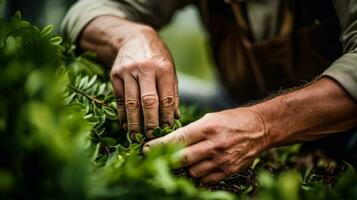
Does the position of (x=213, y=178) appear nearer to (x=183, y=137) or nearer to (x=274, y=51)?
(x=183, y=137)

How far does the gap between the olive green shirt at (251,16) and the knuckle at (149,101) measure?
377 mm

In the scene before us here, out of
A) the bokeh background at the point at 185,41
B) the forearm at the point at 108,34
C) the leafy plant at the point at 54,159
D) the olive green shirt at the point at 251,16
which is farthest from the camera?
the bokeh background at the point at 185,41

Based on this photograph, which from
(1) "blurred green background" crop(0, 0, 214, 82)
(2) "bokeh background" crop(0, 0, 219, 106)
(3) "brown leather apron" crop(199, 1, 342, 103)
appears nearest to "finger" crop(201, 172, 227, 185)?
(3) "brown leather apron" crop(199, 1, 342, 103)

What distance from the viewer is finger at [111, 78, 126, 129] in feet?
3.77

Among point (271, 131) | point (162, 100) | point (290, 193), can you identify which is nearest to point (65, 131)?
point (290, 193)

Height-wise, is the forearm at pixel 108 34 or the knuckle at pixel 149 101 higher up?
the knuckle at pixel 149 101

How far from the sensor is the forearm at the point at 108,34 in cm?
137

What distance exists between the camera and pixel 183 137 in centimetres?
100

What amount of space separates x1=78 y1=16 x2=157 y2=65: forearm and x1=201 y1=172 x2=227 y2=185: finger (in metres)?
0.42

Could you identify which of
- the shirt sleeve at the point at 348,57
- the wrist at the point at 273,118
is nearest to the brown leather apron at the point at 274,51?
the shirt sleeve at the point at 348,57

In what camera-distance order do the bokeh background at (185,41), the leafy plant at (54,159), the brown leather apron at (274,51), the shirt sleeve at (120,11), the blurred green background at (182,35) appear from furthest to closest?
the blurred green background at (182,35), the bokeh background at (185,41), the brown leather apron at (274,51), the shirt sleeve at (120,11), the leafy plant at (54,159)

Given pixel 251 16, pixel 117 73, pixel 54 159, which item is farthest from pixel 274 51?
pixel 54 159

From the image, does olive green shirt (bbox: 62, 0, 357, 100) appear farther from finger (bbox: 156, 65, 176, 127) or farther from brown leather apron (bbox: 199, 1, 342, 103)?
finger (bbox: 156, 65, 176, 127)

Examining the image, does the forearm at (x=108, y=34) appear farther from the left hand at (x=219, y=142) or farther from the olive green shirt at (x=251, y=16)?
the left hand at (x=219, y=142)
